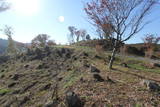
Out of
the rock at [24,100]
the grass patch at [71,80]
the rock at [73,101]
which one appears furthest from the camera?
the grass patch at [71,80]

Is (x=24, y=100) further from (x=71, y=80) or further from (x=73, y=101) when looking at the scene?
(x=73, y=101)

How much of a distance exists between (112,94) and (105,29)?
23.3 ft

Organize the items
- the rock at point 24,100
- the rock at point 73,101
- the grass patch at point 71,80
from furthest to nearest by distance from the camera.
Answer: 1. the grass patch at point 71,80
2. the rock at point 24,100
3. the rock at point 73,101

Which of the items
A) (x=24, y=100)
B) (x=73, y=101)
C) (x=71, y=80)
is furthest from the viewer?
(x=71, y=80)

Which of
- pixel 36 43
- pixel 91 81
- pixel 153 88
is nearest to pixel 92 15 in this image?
pixel 91 81

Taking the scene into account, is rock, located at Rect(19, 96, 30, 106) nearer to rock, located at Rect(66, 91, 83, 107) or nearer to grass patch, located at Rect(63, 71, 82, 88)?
grass patch, located at Rect(63, 71, 82, 88)

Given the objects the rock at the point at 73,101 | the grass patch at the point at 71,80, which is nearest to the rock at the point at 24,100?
the grass patch at the point at 71,80

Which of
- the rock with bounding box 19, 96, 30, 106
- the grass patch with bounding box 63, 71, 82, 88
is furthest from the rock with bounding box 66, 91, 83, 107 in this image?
the rock with bounding box 19, 96, 30, 106

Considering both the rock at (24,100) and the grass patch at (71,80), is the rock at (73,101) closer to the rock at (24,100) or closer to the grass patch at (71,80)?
the grass patch at (71,80)

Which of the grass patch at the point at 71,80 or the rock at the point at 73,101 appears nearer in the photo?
the rock at the point at 73,101

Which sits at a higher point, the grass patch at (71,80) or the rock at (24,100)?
the grass patch at (71,80)

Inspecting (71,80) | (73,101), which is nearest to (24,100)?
(71,80)

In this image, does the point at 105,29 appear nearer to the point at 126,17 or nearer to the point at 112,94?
the point at 126,17

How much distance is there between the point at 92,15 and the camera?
39.1ft
